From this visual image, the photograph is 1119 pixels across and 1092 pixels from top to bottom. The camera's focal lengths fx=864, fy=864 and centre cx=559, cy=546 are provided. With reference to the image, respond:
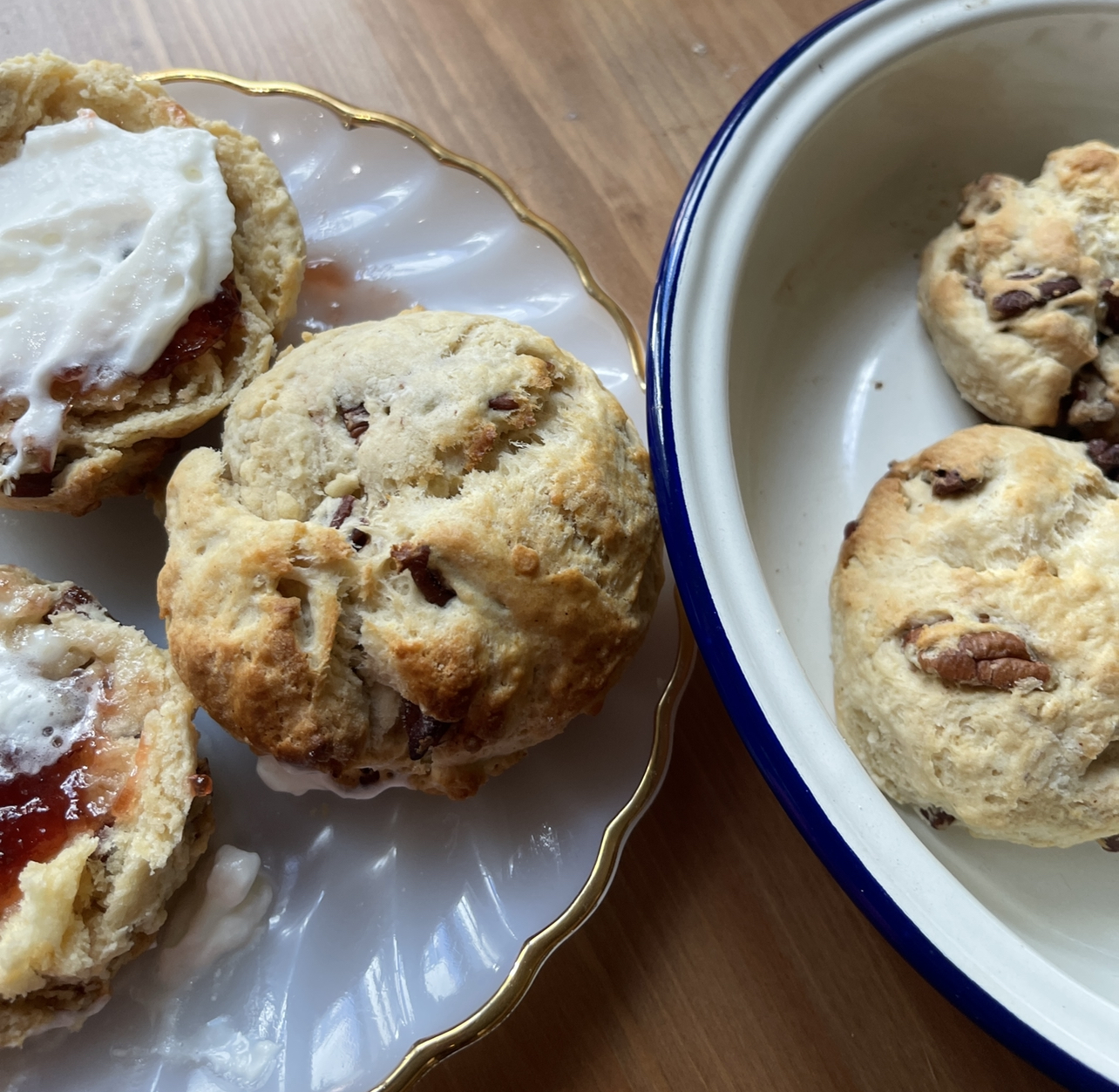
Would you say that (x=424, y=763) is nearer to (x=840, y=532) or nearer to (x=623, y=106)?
(x=840, y=532)

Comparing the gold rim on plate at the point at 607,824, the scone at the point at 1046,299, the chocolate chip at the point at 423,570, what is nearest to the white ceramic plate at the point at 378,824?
the gold rim on plate at the point at 607,824

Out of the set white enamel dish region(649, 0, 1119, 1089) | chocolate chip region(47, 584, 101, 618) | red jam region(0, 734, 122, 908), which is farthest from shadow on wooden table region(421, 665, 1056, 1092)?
chocolate chip region(47, 584, 101, 618)

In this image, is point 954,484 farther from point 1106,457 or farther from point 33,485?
point 33,485

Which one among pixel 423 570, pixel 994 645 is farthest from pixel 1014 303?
pixel 423 570

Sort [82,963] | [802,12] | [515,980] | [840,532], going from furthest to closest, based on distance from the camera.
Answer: [802,12] < [840,532] < [515,980] < [82,963]

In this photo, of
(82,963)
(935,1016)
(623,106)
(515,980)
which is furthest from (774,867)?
(623,106)
